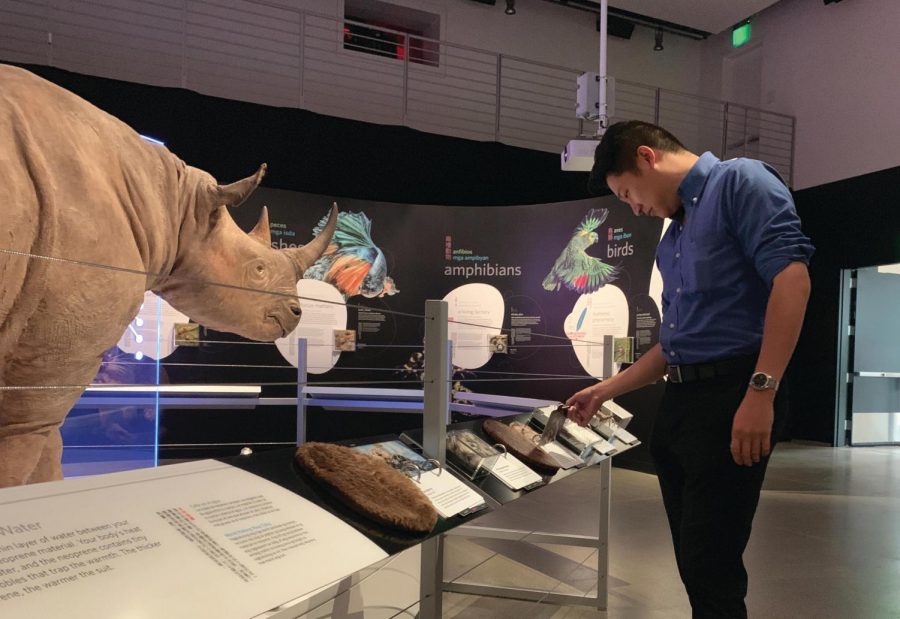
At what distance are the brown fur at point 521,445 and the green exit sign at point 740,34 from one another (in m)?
10.5

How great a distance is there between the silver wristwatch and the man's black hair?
0.62 metres

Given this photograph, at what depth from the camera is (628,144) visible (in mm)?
1672

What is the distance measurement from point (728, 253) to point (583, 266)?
5.44 metres

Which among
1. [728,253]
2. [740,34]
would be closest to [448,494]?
[728,253]

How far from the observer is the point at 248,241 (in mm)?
2512

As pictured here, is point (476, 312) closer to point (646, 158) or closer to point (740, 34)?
point (646, 158)

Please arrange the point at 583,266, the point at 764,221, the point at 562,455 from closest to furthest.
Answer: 1. the point at 764,221
2. the point at 562,455
3. the point at 583,266

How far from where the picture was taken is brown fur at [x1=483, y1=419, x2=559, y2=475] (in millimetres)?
1957

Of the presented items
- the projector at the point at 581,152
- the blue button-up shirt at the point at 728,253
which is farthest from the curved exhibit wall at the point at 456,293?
the blue button-up shirt at the point at 728,253

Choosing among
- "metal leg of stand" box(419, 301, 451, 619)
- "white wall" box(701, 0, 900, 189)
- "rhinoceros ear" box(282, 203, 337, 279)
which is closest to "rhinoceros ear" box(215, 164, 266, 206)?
"rhinoceros ear" box(282, 203, 337, 279)

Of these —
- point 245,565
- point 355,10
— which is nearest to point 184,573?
point 245,565

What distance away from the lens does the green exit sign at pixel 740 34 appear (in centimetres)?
1038

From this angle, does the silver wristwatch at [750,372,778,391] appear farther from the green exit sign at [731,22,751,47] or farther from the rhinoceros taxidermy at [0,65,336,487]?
the green exit sign at [731,22,751,47]

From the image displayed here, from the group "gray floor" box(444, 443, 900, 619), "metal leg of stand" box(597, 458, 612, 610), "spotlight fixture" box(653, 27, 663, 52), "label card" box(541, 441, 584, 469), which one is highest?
"spotlight fixture" box(653, 27, 663, 52)
